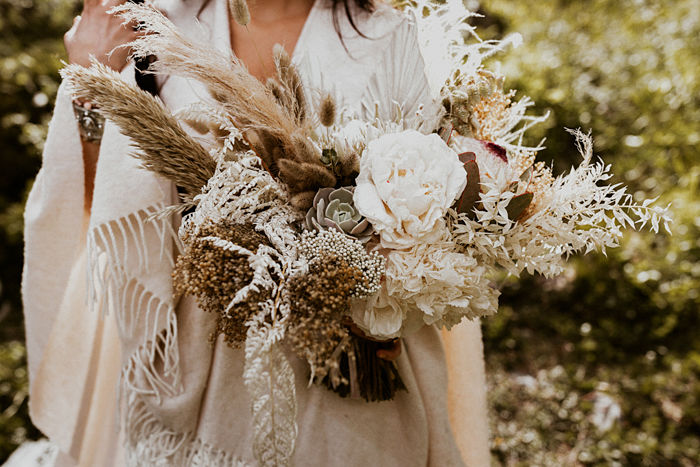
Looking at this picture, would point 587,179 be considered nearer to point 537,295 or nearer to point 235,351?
point 235,351

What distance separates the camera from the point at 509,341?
9.42ft

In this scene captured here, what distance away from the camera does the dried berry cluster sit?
0.78 meters

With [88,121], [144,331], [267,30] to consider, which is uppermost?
[267,30]

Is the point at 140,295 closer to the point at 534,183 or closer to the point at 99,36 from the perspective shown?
the point at 99,36

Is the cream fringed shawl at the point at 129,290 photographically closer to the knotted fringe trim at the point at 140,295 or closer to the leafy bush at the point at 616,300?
the knotted fringe trim at the point at 140,295

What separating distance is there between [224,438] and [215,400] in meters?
0.10

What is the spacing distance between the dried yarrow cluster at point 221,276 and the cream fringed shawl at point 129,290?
292 millimetres

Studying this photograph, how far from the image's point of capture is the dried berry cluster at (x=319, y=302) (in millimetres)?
780

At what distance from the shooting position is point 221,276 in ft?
2.67

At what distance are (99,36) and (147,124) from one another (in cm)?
43

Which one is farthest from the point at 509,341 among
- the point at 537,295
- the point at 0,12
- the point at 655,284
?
the point at 0,12

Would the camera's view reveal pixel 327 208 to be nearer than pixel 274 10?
Yes

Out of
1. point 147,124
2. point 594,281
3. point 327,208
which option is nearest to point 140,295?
point 147,124

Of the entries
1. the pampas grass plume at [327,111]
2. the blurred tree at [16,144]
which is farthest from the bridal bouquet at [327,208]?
the blurred tree at [16,144]
